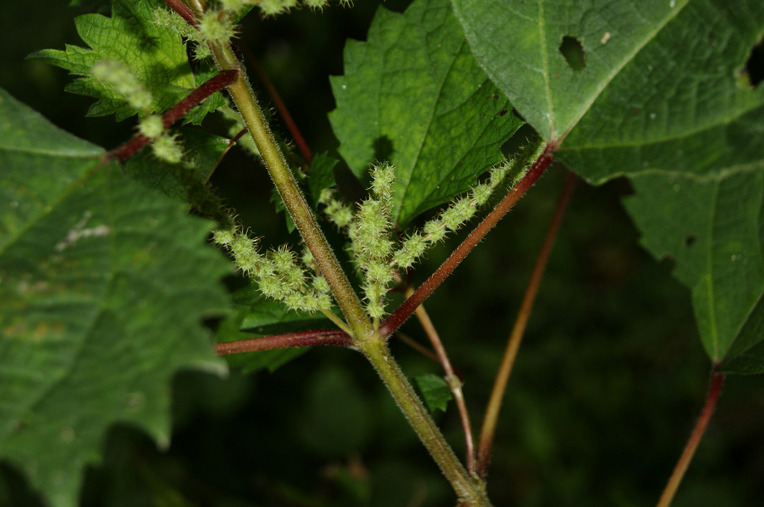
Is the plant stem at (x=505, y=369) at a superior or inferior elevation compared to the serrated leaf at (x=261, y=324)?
inferior

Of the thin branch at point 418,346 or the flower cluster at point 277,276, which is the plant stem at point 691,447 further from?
the flower cluster at point 277,276

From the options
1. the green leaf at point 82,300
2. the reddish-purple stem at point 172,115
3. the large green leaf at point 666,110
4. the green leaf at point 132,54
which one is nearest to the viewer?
the green leaf at point 82,300

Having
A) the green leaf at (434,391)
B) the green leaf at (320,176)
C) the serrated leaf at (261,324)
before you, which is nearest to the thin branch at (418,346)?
the green leaf at (434,391)

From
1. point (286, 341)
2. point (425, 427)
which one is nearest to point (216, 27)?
point (286, 341)

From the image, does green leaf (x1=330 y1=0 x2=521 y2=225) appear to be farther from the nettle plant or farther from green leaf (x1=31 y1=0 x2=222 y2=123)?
green leaf (x1=31 y1=0 x2=222 y2=123)

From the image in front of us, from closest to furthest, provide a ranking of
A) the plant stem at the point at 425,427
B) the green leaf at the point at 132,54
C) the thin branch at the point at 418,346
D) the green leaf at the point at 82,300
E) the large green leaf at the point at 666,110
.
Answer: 1. the green leaf at the point at 82,300
2. the large green leaf at the point at 666,110
3. the plant stem at the point at 425,427
4. the green leaf at the point at 132,54
5. the thin branch at the point at 418,346

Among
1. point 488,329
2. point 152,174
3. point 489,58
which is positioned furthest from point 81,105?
point 489,58

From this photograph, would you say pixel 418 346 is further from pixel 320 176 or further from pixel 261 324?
pixel 320 176

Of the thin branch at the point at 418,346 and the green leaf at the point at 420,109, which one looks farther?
the thin branch at the point at 418,346

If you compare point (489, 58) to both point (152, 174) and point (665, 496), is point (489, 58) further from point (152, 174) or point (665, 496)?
point (665, 496)
